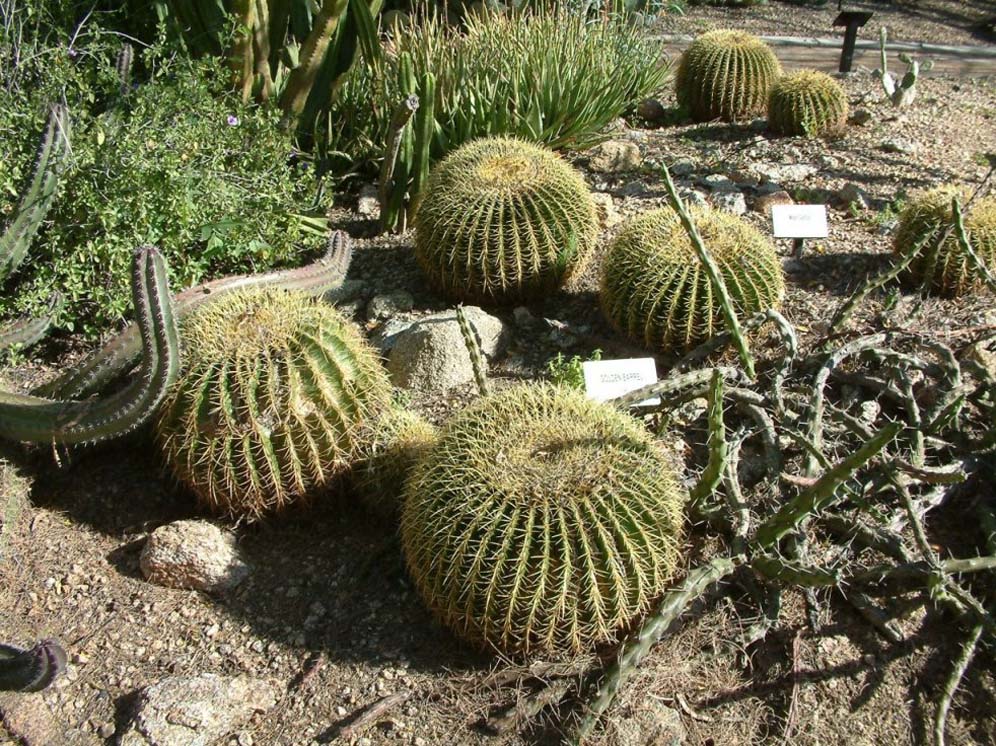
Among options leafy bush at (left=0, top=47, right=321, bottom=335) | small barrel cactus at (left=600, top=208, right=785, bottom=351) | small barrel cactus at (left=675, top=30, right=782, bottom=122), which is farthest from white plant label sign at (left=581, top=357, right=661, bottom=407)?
small barrel cactus at (left=675, top=30, right=782, bottom=122)

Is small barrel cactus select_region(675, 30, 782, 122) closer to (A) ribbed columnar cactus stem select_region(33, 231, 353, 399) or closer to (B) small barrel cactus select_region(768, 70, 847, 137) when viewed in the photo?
(B) small barrel cactus select_region(768, 70, 847, 137)

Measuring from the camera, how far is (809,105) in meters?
6.55

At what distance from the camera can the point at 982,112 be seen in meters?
7.41

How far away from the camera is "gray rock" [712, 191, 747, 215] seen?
5590 mm

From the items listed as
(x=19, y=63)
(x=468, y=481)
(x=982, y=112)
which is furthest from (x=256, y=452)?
(x=982, y=112)

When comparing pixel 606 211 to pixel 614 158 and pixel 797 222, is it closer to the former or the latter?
pixel 614 158

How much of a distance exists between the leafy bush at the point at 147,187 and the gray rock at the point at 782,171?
9.40ft

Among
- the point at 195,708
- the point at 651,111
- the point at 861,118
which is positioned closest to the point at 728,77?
the point at 651,111

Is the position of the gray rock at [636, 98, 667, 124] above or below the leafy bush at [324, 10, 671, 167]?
below

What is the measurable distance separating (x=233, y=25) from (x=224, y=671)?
3.88 m

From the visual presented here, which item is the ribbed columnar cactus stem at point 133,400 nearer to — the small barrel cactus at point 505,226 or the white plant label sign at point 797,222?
the small barrel cactus at point 505,226

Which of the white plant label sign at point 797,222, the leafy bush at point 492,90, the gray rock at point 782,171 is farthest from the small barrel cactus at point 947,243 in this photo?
the leafy bush at point 492,90

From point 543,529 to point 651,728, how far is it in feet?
2.17

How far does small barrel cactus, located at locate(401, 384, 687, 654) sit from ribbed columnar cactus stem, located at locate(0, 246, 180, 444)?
92 cm
